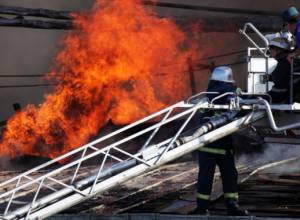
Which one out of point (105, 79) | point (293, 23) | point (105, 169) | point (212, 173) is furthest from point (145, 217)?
point (105, 79)

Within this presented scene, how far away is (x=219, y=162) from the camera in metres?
8.40

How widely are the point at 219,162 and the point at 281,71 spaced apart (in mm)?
1282

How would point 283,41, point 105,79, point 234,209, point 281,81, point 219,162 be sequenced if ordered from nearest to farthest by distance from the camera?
point 234,209 → point 281,81 → point 219,162 → point 283,41 → point 105,79

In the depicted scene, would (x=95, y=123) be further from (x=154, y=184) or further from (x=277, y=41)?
(x=277, y=41)

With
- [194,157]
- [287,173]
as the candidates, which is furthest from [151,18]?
[287,173]

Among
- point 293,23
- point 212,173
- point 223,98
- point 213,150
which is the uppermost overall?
point 293,23

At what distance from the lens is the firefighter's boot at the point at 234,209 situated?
801 centimetres

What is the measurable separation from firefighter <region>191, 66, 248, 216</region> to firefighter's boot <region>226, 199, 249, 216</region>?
0.10 ft

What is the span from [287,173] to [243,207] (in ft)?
9.15

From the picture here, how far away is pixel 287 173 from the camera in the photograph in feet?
36.8

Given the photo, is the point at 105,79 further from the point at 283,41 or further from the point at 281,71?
the point at 281,71

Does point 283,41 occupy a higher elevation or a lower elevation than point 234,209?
higher

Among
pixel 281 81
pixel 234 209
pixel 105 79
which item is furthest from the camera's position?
pixel 105 79

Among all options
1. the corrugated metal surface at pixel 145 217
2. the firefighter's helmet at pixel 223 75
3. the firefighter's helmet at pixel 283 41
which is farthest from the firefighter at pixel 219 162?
the firefighter's helmet at pixel 283 41
